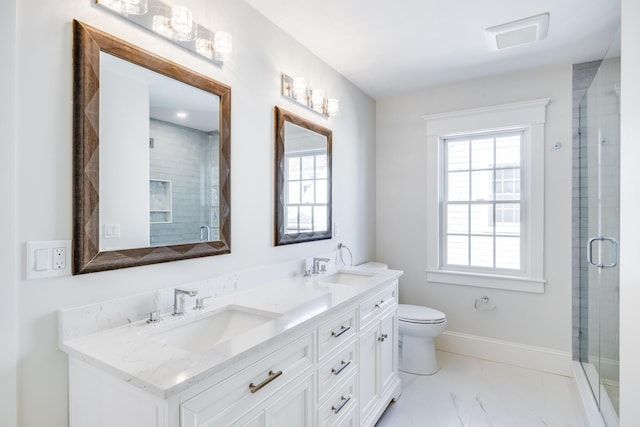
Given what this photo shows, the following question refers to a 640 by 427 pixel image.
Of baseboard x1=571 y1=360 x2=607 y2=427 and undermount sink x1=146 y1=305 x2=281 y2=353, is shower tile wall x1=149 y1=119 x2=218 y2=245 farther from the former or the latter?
baseboard x1=571 y1=360 x2=607 y2=427

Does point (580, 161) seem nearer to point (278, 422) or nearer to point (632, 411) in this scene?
point (632, 411)

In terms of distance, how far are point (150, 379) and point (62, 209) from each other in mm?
667

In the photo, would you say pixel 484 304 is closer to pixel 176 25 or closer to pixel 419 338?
pixel 419 338

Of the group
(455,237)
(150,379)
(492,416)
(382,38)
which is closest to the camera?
(150,379)

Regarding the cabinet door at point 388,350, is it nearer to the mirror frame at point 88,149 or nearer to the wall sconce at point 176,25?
the mirror frame at point 88,149

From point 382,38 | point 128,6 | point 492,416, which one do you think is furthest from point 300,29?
point 492,416

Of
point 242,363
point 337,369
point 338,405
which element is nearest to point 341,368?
point 337,369

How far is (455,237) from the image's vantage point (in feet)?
10.5

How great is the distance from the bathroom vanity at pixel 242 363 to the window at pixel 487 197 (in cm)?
147

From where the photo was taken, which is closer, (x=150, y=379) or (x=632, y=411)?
(x=150, y=379)

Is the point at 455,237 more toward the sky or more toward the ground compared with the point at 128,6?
more toward the ground

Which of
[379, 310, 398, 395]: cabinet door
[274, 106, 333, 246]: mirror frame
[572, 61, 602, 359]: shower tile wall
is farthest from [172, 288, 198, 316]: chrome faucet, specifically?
[572, 61, 602, 359]: shower tile wall

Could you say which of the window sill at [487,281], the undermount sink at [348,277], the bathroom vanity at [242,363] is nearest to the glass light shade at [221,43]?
the bathroom vanity at [242,363]

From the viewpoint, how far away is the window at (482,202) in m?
2.95
